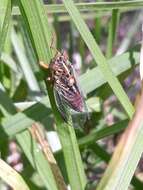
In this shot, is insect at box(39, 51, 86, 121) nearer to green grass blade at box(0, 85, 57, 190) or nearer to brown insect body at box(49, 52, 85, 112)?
brown insect body at box(49, 52, 85, 112)

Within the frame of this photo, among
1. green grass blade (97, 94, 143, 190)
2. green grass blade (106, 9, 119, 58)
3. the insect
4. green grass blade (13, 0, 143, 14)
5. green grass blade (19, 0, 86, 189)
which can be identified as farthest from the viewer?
green grass blade (106, 9, 119, 58)

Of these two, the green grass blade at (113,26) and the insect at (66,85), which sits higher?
the green grass blade at (113,26)

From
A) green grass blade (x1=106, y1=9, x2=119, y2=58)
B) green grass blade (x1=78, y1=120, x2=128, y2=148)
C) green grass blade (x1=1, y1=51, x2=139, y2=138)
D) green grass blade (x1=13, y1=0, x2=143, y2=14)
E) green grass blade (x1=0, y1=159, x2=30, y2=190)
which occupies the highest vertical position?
green grass blade (x1=13, y1=0, x2=143, y2=14)

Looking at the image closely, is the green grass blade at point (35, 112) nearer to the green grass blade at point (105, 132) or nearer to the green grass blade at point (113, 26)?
the green grass blade at point (105, 132)

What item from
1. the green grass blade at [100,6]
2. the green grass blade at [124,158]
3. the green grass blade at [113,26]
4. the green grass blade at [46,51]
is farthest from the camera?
the green grass blade at [113,26]

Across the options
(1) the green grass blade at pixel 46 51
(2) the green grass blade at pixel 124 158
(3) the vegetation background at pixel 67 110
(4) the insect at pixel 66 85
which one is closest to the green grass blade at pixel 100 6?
(3) the vegetation background at pixel 67 110

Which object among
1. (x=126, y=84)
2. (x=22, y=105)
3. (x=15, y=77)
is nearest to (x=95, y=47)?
(x=22, y=105)

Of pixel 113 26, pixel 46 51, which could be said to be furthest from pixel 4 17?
pixel 113 26

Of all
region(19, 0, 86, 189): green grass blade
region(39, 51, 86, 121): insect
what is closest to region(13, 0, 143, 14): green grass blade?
region(39, 51, 86, 121): insect

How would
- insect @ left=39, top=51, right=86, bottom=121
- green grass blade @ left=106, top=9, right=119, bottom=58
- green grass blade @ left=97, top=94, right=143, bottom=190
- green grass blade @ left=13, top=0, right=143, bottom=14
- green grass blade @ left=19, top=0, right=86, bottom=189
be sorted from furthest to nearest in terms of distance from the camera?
green grass blade @ left=106, top=9, right=119, bottom=58 < green grass blade @ left=13, top=0, right=143, bottom=14 < insect @ left=39, top=51, right=86, bottom=121 < green grass blade @ left=19, top=0, right=86, bottom=189 < green grass blade @ left=97, top=94, right=143, bottom=190
